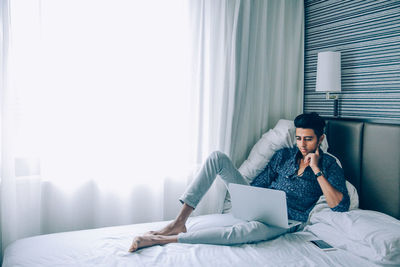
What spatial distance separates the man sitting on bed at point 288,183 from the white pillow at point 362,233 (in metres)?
0.11

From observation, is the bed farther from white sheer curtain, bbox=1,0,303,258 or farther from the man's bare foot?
white sheer curtain, bbox=1,0,303,258

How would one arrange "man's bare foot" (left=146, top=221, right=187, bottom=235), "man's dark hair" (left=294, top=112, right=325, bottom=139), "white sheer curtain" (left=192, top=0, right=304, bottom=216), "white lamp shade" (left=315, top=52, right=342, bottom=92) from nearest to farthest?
1. "man's bare foot" (left=146, top=221, right=187, bottom=235)
2. "man's dark hair" (left=294, top=112, right=325, bottom=139)
3. "white lamp shade" (left=315, top=52, right=342, bottom=92)
4. "white sheer curtain" (left=192, top=0, right=304, bottom=216)

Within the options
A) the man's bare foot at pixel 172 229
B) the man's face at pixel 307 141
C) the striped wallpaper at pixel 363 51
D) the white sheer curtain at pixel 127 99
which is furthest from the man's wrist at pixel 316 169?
the man's bare foot at pixel 172 229

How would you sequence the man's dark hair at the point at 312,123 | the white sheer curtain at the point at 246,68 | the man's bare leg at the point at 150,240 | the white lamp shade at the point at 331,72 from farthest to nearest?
the white sheer curtain at the point at 246,68 < the white lamp shade at the point at 331,72 < the man's dark hair at the point at 312,123 < the man's bare leg at the point at 150,240

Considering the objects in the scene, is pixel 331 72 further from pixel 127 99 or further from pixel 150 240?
pixel 150 240

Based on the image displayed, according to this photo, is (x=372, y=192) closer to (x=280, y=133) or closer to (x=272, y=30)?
(x=280, y=133)

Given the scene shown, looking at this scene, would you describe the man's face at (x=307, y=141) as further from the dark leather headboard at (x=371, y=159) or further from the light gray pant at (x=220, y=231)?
the light gray pant at (x=220, y=231)

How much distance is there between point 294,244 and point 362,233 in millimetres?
346

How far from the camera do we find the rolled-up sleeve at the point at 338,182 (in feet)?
6.23

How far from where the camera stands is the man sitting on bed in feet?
5.68

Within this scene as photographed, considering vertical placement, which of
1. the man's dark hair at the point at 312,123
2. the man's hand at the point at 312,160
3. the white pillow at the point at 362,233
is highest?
the man's dark hair at the point at 312,123

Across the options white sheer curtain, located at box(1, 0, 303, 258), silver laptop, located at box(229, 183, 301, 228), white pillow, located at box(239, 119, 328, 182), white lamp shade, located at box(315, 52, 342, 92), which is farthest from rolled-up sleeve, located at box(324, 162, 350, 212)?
white sheer curtain, located at box(1, 0, 303, 258)

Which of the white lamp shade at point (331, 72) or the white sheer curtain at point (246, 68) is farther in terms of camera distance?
the white sheer curtain at point (246, 68)

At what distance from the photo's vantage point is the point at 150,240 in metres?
1.67
